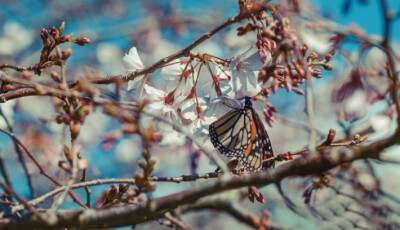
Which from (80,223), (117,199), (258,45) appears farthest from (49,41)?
(80,223)

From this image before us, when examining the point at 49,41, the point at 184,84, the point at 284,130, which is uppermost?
the point at 284,130

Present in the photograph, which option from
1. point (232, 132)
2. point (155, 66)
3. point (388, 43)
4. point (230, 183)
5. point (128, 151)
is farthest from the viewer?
point (128, 151)

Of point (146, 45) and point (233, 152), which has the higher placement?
point (146, 45)

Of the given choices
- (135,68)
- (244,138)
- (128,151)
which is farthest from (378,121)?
(128,151)

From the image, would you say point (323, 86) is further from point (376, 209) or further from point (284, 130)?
point (376, 209)

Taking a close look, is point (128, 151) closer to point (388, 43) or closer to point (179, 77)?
point (179, 77)

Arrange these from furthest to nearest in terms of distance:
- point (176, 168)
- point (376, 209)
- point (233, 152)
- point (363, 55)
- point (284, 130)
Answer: point (284, 130) → point (176, 168) → point (376, 209) → point (233, 152) → point (363, 55)

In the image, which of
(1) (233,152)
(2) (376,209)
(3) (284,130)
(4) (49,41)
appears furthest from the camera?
(3) (284,130)
